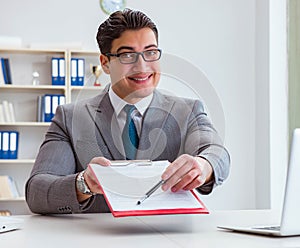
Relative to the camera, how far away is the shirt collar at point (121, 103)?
1.61m

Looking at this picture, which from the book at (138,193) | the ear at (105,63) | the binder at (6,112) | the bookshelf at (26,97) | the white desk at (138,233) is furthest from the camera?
the bookshelf at (26,97)

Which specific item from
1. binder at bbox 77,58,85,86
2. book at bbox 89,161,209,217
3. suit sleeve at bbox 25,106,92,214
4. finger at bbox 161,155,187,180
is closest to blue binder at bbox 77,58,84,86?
binder at bbox 77,58,85,86

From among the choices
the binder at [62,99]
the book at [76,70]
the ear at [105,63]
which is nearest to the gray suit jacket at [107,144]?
the ear at [105,63]

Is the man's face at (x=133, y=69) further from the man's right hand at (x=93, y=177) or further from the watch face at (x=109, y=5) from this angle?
the watch face at (x=109, y=5)

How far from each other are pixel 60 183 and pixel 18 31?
3335 millimetres

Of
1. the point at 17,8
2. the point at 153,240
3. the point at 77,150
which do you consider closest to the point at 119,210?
the point at 153,240

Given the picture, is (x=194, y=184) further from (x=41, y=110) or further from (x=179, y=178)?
(x=41, y=110)

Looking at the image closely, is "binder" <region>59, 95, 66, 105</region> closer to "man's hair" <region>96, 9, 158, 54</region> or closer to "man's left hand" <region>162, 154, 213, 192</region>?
"man's hair" <region>96, 9, 158, 54</region>

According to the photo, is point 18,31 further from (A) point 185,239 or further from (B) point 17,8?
(A) point 185,239

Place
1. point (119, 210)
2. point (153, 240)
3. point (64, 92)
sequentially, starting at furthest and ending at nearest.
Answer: point (64, 92)
point (119, 210)
point (153, 240)

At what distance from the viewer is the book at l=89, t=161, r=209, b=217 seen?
1.32 m

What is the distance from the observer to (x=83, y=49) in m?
4.84

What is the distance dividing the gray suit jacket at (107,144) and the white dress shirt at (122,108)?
0.01 meters

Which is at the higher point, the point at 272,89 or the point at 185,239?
the point at 185,239
